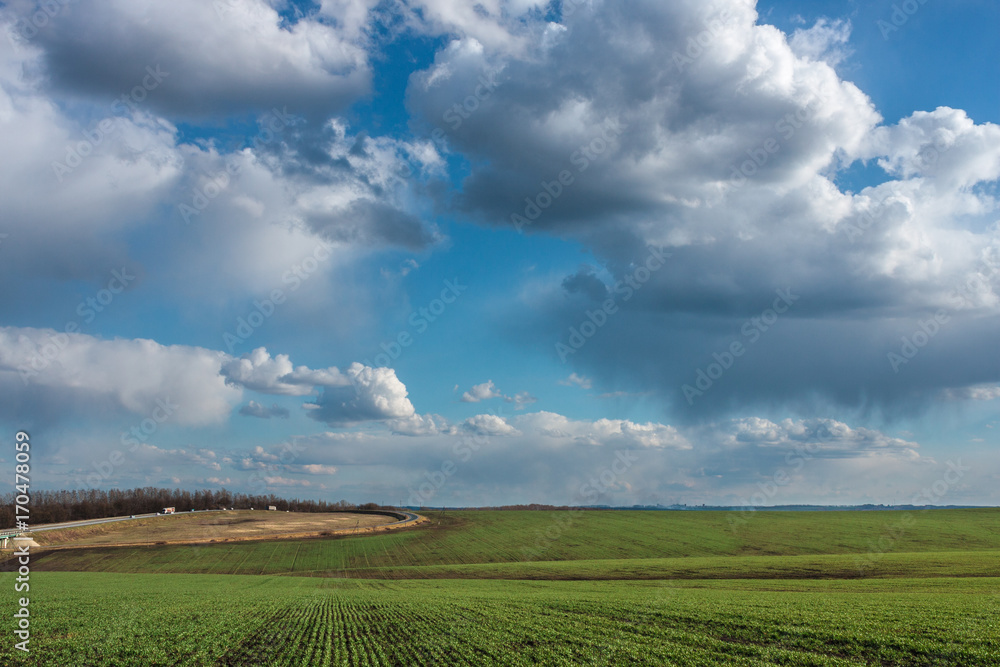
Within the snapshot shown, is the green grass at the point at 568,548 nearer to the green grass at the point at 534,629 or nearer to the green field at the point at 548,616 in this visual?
the green field at the point at 548,616

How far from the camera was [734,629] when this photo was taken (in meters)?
27.3

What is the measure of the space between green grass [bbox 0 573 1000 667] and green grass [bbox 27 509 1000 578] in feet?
97.3

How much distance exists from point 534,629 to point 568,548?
83365 millimetres

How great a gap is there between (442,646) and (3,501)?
695 ft

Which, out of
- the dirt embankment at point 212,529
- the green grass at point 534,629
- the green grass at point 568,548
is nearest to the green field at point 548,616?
the green grass at point 534,629

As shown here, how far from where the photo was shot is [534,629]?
1147 inches

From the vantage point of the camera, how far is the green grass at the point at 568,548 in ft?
257

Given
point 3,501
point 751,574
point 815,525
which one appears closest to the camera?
point 751,574

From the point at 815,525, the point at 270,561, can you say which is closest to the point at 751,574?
the point at 270,561

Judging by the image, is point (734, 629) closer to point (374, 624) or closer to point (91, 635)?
point (374, 624)

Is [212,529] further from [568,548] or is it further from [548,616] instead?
[548,616]

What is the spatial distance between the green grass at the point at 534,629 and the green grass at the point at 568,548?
29658 millimetres

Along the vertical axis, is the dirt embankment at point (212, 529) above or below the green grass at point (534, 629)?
below

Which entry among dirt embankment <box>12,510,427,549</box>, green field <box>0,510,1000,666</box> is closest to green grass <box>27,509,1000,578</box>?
green field <box>0,510,1000,666</box>
